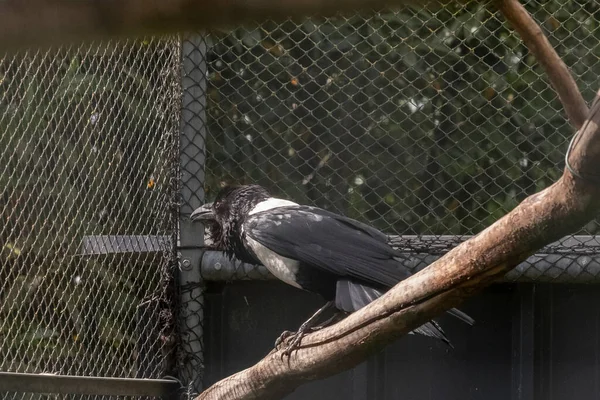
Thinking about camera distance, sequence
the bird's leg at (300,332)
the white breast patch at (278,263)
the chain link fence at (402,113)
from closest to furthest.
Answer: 1. the bird's leg at (300,332)
2. the white breast patch at (278,263)
3. the chain link fence at (402,113)

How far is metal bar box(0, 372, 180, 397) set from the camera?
229cm

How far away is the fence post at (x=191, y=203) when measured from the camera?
3439 millimetres

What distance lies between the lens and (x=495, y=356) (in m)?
3.59

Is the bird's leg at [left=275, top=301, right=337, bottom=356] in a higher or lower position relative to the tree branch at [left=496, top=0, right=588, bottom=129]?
lower

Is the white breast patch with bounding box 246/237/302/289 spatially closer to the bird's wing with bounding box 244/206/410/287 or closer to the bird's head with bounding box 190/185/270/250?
the bird's wing with bounding box 244/206/410/287

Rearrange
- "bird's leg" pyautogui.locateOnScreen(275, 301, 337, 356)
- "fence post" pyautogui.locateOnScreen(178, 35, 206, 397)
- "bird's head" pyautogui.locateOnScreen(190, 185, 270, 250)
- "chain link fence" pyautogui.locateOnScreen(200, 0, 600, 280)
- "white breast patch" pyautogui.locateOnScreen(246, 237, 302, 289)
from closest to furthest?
1. "bird's leg" pyautogui.locateOnScreen(275, 301, 337, 356)
2. "white breast patch" pyautogui.locateOnScreen(246, 237, 302, 289)
3. "bird's head" pyautogui.locateOnScreen(190, 185, 270, 250)
4. "fence post" pyautogui.locateOnScreen(178, 35, 206, 397)
5. "chain link fence" pyautogui.locateOnScreen(200, 0, 600, 280)

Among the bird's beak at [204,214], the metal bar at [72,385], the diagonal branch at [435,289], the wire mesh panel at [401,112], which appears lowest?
the metal bar at [72,385]

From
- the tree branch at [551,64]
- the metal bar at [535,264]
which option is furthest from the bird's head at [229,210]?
the tree branch at [551,64]

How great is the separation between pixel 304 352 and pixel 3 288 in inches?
59.5

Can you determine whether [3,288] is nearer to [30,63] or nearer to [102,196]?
[102,196]

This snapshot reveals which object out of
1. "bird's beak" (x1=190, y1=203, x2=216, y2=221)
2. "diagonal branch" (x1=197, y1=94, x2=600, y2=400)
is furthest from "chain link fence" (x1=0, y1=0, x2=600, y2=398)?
"diagonal branch" (x1=197, y1=94, x2=600, y2=400)

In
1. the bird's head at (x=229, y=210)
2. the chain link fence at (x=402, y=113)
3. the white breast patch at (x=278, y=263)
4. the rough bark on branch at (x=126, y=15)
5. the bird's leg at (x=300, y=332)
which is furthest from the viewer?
the chain link fence at (x=402, y=113)

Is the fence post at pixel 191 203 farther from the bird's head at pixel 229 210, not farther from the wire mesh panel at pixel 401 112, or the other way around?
the wire mesh panel at pixel 401 112

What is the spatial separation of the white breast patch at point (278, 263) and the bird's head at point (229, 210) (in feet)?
0.86
